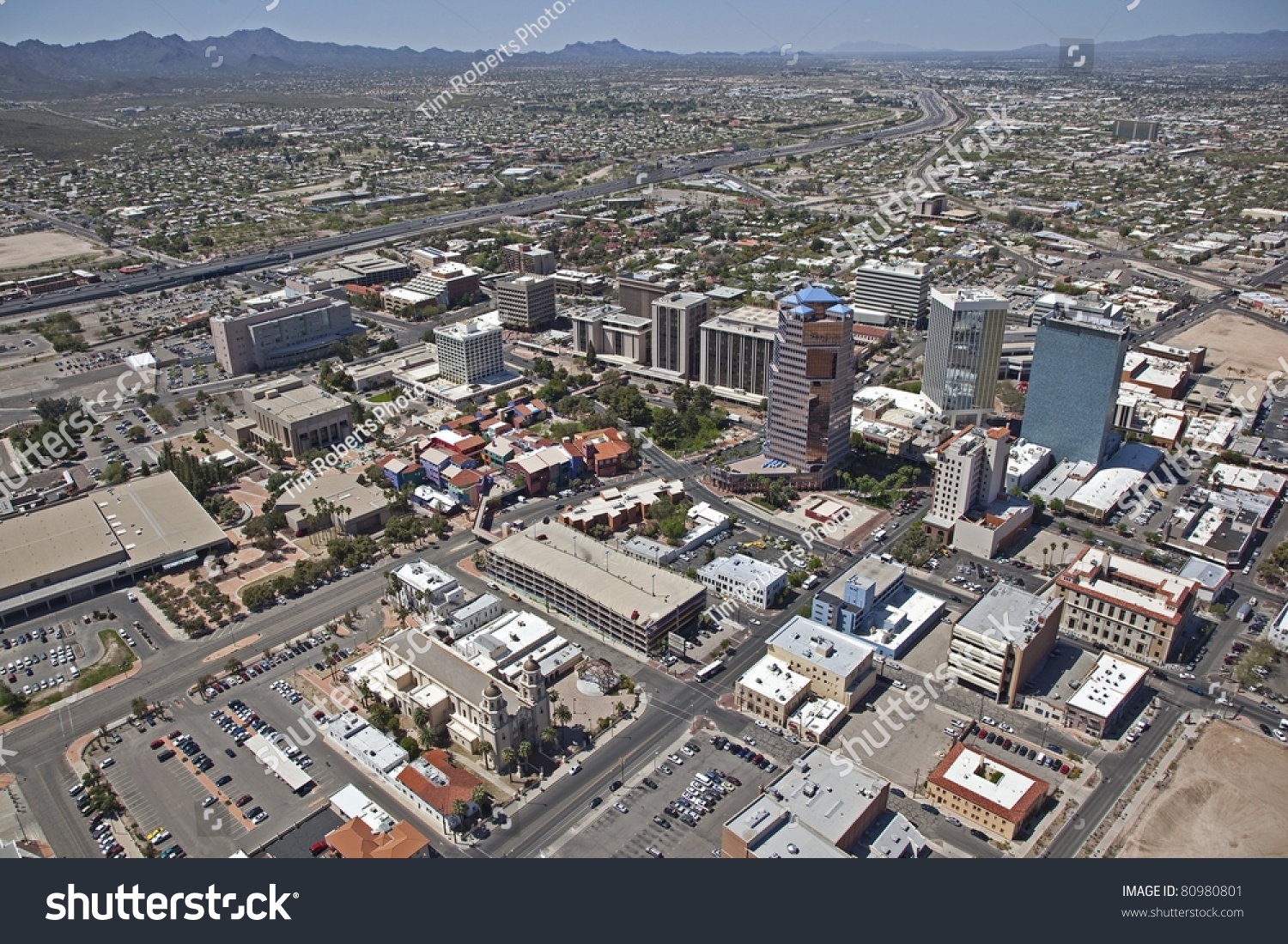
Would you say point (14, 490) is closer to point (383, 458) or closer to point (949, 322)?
point (383, 458)

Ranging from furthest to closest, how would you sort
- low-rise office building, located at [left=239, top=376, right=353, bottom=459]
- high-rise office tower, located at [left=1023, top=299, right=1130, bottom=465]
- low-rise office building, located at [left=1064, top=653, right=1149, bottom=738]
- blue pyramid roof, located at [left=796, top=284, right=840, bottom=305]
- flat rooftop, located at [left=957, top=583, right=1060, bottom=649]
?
1. low-rise office building, located at [left=239, top=376, right=353, bottom=459]
2. high-rise office tower, located at [left=1023, top=299, right=1130, bottom=465]
3. blue pyramid roof, located at [left=796, top=284, right=840, bottom=305]
4. flat rooftop, located at [left=957, top=583, right=1060, bottom=649]
5. low-rise office building, located at [left=1064, top=653, right=1149, bottom=738]

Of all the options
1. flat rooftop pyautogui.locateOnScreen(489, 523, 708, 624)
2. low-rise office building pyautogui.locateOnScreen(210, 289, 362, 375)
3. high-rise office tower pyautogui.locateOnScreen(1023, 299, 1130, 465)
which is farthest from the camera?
low-rise office building pyautogui.locateOnScreen(210, 289, 362, 375)

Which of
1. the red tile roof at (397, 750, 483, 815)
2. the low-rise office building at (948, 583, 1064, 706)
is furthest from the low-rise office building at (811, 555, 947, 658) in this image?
the red tile roof at (397, 750, 483, 815)

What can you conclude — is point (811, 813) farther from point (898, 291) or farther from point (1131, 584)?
point (898, 291)

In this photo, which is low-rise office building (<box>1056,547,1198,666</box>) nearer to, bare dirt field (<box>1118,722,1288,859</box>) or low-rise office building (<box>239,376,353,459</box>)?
bare dirt field (<box>1118,722,1288,859</box>)

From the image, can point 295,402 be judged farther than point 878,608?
Yes

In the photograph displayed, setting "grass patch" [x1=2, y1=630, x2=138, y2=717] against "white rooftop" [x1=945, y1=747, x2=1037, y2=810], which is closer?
"white rooftop" [x1=945, y1=747, x2=1037, y2=810]

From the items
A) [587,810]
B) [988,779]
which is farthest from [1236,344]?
[587,810]
